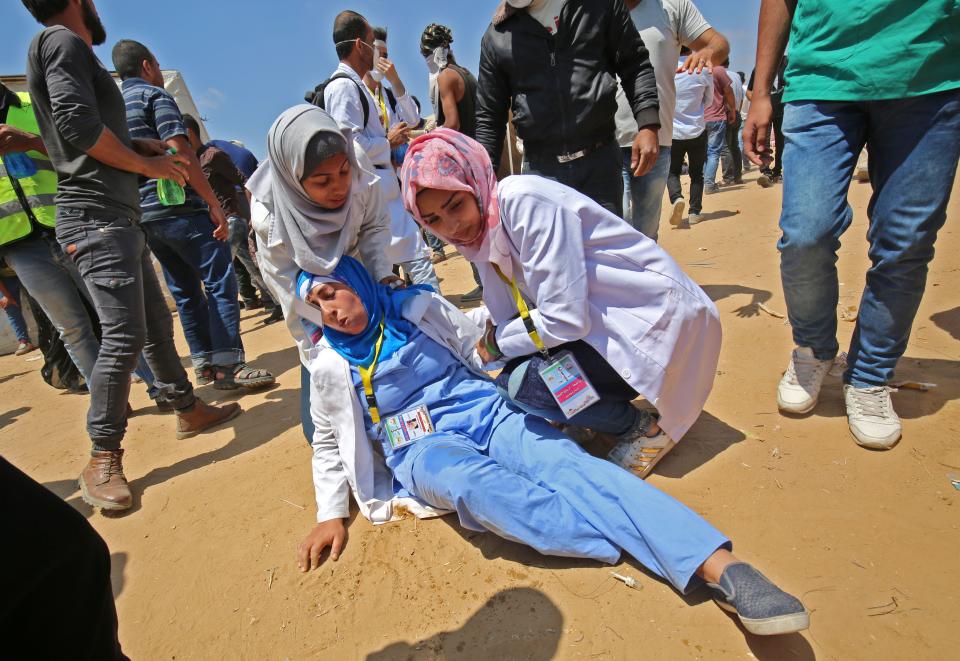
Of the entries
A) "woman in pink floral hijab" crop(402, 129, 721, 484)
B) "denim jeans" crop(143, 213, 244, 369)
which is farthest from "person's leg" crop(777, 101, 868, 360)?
"denim jeans" crop(143, 213, 244, 369)

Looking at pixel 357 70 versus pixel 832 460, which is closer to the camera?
pixel 832 460

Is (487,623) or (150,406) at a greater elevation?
(487,623)

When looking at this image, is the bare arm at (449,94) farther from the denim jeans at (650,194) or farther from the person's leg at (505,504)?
the person's leg at (505,504)

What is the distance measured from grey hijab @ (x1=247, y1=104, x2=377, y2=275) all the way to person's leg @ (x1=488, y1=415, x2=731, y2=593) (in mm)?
1030

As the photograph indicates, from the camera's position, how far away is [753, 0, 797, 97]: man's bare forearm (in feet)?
6.55

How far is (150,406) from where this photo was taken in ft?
13.3

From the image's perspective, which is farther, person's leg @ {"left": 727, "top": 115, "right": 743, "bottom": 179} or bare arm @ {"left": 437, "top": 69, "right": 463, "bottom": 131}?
person's leg @ {"left": 727, "top": 115, "right": 743, "bottom": 179}

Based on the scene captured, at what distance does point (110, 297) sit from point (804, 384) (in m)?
3.08

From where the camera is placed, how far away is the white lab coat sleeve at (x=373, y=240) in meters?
2.37

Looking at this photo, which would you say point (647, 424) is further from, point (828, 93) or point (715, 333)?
point (828, 93)

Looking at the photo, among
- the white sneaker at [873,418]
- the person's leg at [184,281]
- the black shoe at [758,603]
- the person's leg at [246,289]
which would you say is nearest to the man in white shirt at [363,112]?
the person's leg at [184,281]

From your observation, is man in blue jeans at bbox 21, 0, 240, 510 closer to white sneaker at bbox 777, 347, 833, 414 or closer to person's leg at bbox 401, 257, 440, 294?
person's leg at bbox 401, 257, 440, 294

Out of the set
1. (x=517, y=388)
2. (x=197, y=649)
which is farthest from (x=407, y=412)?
(x=197, y=649)

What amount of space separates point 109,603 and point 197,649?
38.8 inches
